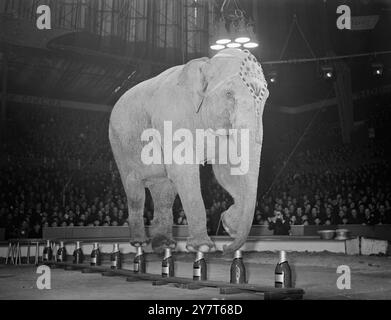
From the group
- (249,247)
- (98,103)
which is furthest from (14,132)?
(249,247)

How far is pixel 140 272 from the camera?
568cm

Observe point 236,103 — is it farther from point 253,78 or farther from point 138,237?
point 138,237

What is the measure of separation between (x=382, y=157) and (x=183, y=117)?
54.7ft

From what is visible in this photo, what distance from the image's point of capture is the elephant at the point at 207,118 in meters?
5.25

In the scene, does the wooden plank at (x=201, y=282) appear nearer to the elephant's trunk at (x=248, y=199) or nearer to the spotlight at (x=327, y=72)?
the elephant's trunk at (x=248, y=199)


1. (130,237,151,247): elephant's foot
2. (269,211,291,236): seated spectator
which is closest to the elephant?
(130,237,151,247): elephant's foot

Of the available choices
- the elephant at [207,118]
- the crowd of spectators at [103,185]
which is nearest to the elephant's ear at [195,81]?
the elephant at [207,118]

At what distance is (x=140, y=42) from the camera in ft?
71.0

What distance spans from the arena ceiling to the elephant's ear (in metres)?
10.7

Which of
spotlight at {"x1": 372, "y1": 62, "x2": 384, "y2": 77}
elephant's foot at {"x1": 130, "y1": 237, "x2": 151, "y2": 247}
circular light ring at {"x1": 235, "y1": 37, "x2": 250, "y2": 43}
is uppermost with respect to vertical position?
spotlight at {"x1": 372, "y1": 62, "x2": 384, "y2": 77}

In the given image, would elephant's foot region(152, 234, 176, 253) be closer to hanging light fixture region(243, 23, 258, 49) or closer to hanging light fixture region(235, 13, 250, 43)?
hanging light fixture region(235, 13, 250, 43)

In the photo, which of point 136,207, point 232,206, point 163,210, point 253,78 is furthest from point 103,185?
point 253,78

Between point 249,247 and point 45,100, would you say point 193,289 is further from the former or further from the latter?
point 45,100

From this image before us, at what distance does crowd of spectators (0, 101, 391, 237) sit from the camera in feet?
40.2
